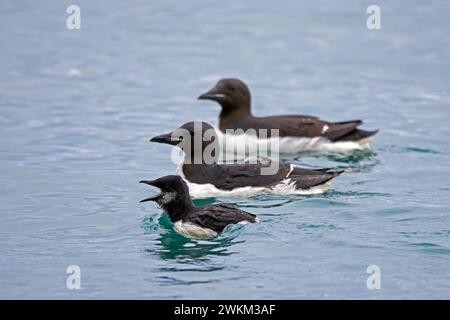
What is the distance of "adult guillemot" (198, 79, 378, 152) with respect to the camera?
1475 centimetres

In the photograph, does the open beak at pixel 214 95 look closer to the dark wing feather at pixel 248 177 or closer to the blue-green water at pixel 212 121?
the blue-green water at pixel 212 121

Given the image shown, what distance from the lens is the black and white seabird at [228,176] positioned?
1241cm

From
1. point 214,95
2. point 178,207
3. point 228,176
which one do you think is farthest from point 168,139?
point 214,95

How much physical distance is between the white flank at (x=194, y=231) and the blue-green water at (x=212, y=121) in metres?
0.11

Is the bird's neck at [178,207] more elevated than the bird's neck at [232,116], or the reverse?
the bird's neck at [232,116]

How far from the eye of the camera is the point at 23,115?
53.6 feet

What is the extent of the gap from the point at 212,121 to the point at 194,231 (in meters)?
5.56

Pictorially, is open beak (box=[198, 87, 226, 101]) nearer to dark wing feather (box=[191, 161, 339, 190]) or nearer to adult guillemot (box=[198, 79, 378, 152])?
adult guillemot (box=[198, 79, 378, 152])

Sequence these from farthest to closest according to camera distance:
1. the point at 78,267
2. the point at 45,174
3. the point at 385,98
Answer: the point at 385,98
the point at 45,174
the point at 78,267

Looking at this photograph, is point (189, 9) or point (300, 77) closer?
point (300, 77)

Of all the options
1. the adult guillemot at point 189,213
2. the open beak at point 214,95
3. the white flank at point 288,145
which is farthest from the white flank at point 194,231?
the open beak at point 214,95
